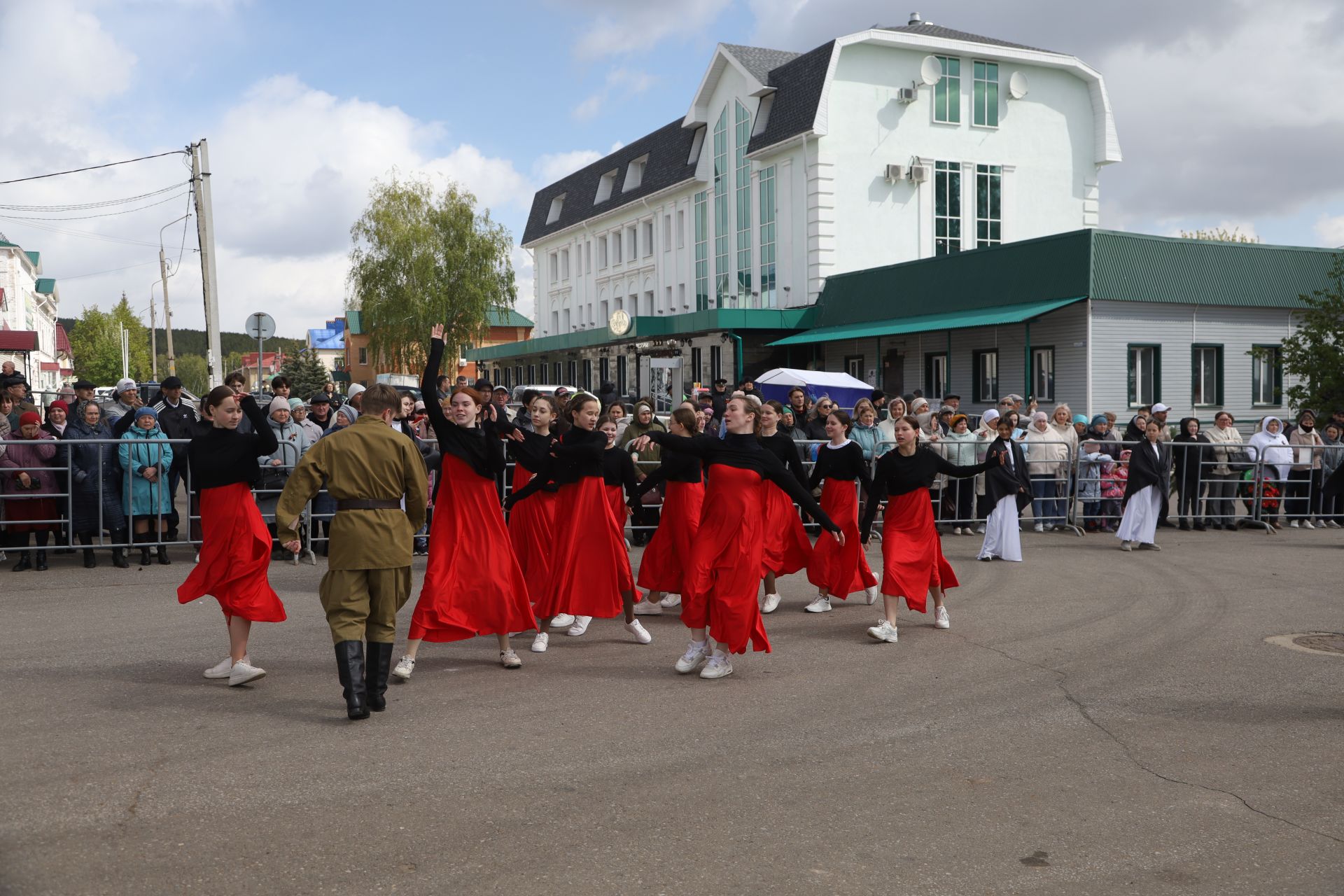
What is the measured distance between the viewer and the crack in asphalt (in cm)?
500

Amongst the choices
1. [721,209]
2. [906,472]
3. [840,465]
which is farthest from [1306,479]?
[721,209]

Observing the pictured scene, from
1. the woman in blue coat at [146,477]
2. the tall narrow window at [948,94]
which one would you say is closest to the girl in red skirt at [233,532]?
the woman in blue coat at [146,477]

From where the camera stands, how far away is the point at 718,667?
773cm

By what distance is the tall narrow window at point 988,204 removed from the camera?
1687 inches

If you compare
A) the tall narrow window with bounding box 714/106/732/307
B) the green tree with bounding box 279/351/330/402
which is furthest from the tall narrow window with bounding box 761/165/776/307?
the green tree with bounding box 279/351/330/402

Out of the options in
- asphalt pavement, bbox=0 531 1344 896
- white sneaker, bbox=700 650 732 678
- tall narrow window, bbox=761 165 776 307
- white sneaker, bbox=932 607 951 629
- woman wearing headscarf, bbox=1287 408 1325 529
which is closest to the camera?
asphalt pavement, bbox=0 531 1344 896

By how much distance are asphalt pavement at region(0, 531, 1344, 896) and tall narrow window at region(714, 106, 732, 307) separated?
3827 cm

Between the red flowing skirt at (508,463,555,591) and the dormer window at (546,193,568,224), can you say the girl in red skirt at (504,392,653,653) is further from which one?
the dormer window at (546,193,568,224)

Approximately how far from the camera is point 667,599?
10852mm

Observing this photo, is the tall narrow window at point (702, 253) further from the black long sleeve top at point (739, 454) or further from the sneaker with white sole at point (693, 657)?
the sneaker with white sole at point (693, 657)

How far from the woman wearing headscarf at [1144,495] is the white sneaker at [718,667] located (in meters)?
8.94

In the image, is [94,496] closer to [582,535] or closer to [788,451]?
[582,535]

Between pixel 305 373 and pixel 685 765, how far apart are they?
80666 mm

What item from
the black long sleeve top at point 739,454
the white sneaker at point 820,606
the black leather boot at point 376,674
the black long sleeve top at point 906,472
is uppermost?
the black long sleeve top at point 739,454
